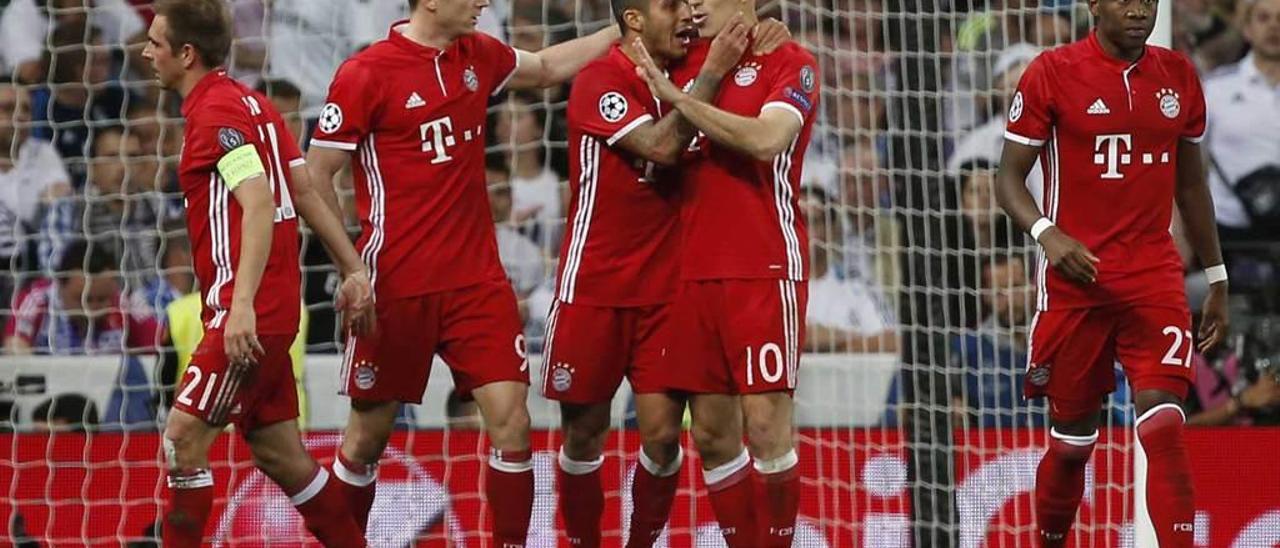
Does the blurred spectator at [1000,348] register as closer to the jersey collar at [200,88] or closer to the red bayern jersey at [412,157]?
the red bayern jersey at [412,157]

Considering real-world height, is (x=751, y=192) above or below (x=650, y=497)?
above

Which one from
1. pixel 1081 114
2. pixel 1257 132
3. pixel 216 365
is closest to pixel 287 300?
pixel 216 365

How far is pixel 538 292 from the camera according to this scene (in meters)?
9.64

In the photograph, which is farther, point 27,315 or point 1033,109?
point 27,315

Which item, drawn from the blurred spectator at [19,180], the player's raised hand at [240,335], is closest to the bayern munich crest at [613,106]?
the player's raised hand at [240,335]

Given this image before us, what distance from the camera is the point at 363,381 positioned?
270 inches

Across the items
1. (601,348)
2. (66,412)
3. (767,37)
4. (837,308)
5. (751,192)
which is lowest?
(66,412)

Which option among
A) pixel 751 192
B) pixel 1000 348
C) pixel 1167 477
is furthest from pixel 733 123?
pixel 1000 348

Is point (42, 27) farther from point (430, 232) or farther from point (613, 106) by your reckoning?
point (613, 106)

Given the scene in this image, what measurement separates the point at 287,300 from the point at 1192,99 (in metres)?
2.97

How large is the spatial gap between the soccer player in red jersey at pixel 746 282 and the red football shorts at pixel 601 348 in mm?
181

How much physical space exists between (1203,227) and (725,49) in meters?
1.88

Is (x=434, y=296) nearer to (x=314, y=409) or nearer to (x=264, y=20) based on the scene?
(x=314, y=409)

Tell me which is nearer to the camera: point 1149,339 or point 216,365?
point 216,365
